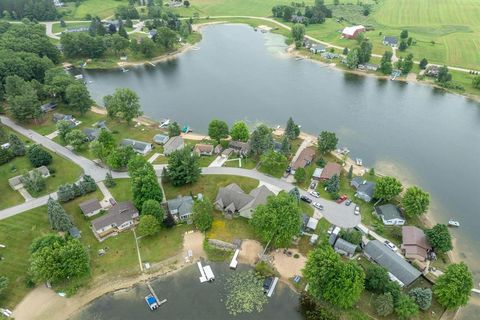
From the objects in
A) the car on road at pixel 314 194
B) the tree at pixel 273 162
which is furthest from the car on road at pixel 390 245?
the tree at pixel 273 162

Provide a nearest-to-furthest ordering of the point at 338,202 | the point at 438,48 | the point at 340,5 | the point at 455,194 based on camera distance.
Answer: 1. the point at 338,202
2. the point at 455,194
3. the point at 438,48
4. the point at 340,5

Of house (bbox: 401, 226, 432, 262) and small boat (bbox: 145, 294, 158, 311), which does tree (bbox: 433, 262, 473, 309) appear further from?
small boat (bbox: 145, 294, 158, 311)

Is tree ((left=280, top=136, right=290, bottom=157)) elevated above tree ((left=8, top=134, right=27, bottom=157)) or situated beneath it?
elevated above

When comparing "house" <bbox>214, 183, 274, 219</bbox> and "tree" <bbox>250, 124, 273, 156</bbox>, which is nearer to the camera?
"house" <bbox>214, 183, 274, 219</bbox>

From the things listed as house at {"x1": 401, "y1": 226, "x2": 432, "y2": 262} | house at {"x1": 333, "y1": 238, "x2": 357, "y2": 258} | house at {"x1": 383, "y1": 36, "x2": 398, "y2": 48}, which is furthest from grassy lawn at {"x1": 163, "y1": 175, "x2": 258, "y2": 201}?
house at {"x1": 383, "y1": 36, "x2": 398, "y2": 48}

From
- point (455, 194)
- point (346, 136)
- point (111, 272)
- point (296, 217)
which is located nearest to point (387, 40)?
point (346, 136)

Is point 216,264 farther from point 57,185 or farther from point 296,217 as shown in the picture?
point 57,185

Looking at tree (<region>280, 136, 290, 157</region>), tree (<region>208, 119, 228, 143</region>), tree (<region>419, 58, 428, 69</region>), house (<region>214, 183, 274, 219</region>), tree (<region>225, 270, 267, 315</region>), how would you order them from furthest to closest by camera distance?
1. tree (<region>419, 58, 428, 69</region>)
2. tree (<region>208, 119, 228, 143</region>)
3. tree (<region>280, 136, 290, 157</region>)
4. house (<region>214, 183, 274, 219</region>)
5. tree (<region>225, 270, 267, 315</region>)
